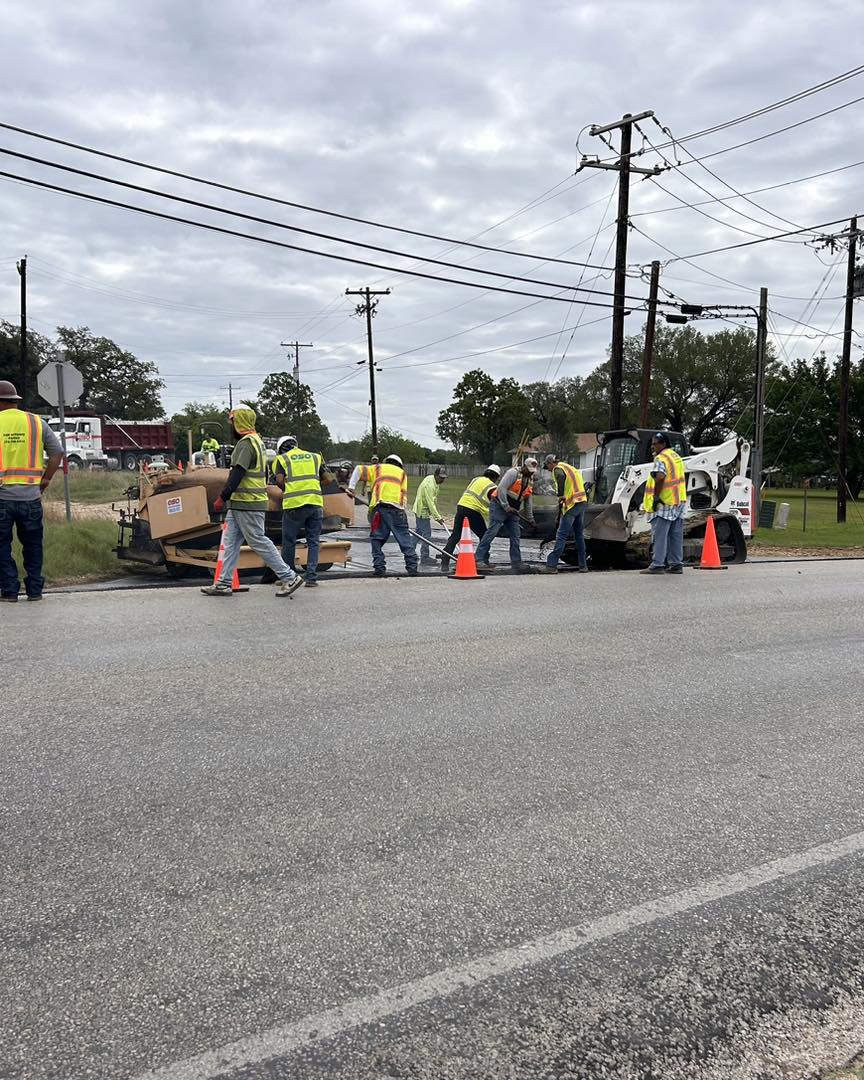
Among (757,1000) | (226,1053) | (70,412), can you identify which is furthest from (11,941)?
(70,412)

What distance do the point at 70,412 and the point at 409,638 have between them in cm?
4267

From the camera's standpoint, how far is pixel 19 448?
25.4ft

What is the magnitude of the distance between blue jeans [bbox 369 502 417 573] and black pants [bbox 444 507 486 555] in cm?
156

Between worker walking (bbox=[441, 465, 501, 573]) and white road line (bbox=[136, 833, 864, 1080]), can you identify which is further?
worker walking (bbox=[441, 465, 501, 573])

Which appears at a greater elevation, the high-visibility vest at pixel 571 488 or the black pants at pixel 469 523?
the high-visibility vest at pixel 571 488

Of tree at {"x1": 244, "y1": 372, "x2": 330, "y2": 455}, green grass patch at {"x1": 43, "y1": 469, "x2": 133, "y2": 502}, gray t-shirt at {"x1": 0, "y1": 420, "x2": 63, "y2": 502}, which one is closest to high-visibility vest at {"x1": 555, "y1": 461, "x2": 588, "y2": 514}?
gray t-shirt at {"x1": 0, "y1": 420, "x2": 63, "y2": 502}

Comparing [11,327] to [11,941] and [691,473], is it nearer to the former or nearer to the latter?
[691,473]

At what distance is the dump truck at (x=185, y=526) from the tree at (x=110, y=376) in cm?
8176

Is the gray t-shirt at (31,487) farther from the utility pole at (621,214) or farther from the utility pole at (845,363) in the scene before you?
the utility pole at (845,363)

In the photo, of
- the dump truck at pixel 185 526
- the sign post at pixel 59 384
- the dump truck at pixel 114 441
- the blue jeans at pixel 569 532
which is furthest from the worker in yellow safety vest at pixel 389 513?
the dump truck at pixel 114 441

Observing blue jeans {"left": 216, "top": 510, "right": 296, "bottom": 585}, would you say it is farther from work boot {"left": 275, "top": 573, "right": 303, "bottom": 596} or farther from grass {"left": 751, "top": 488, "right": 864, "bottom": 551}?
grass {"left": 751, "top": 488, "right": 864, "bottom": 551}

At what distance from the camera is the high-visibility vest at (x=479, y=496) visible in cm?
1301

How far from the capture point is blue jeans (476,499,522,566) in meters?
12.6

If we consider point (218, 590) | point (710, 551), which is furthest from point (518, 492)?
point (218, 590)
